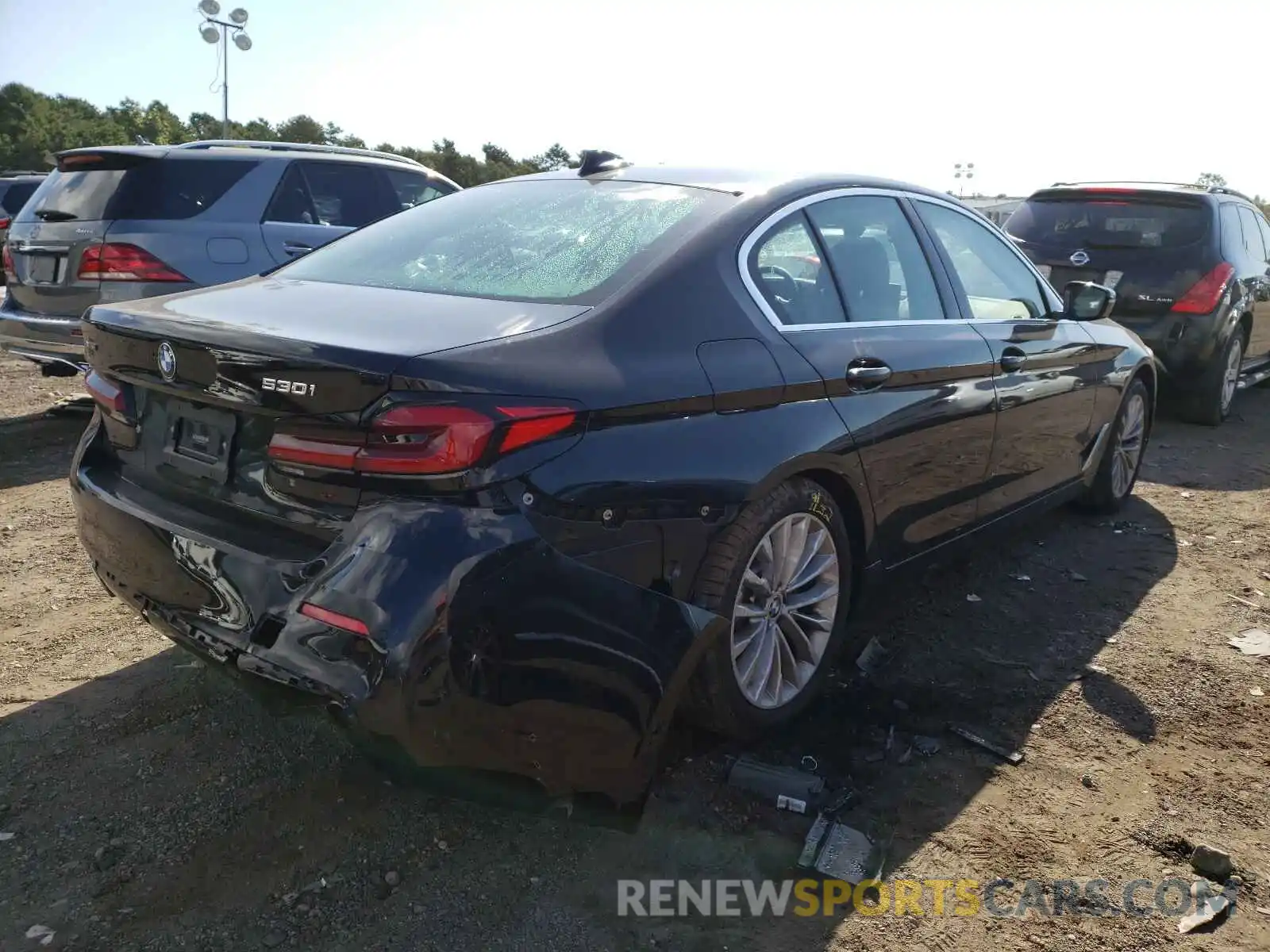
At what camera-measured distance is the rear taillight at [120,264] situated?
6.09 meters

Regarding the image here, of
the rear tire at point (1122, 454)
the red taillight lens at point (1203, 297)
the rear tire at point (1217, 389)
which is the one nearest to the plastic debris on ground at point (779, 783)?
the rear tire at point (1122, 454)

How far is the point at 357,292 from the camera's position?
2746mm

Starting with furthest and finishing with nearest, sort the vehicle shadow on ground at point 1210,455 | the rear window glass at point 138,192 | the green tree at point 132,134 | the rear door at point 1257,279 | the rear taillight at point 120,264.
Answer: the green tree at point 132,134 < the rear door at point 1257,279 < the vehicle shadow on ground at point 1210,455 < the rear window glass at point 138,192 < the rear taillight at point 120,264

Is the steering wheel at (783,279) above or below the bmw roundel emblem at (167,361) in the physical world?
above

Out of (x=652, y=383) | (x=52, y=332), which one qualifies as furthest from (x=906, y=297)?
(x=52, y=332)

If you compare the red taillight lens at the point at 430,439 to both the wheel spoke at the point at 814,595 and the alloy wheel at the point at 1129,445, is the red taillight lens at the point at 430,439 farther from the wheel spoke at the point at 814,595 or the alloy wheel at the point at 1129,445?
the alloy wheel at the point at 1129,445

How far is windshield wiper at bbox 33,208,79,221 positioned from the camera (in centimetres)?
631

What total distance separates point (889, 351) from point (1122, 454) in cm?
282

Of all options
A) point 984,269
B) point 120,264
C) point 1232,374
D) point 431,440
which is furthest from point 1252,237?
point 431,440

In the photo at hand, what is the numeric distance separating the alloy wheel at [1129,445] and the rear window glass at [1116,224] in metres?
2.66

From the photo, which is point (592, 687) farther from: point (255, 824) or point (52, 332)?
point (52, 332)

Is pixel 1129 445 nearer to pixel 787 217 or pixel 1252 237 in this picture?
pixel 787 217

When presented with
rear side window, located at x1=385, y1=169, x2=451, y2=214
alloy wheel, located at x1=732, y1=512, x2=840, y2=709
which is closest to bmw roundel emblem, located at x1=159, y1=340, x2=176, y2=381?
alloy wheel, located at x1=732, y1=512, x2=840, y2=709

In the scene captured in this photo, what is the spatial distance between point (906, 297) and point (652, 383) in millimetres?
1482
